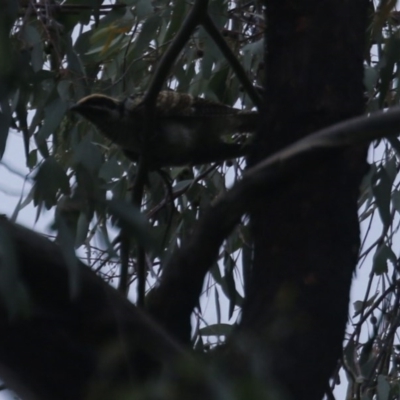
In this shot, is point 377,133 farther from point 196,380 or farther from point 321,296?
point 196,380

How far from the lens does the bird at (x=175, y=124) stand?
2.06m

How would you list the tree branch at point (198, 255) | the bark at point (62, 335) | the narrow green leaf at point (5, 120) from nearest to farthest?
the bark at point (62, 335) < the tree branch at point (198, 255) < the narrow green leaf at point (5, 120)

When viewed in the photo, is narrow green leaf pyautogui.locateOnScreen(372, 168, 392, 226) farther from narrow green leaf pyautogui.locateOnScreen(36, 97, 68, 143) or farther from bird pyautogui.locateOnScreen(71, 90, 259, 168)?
narrow green leaf pyautogui.locateOnScreen(36, 97, 68, 143)

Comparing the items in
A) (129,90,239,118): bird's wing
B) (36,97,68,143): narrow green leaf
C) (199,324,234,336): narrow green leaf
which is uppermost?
(129,90,239,118): bird's wing

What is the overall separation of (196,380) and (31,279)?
0.19m

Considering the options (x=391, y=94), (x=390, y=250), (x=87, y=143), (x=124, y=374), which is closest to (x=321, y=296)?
(x=124, y=374)

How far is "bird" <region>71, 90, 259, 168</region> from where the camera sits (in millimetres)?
Answer: 2062

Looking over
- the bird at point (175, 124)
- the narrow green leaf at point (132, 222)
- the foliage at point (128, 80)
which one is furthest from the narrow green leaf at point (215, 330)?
the narrow green leaf at point (132, 222)

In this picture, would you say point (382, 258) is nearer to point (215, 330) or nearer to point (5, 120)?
point (215, 330)

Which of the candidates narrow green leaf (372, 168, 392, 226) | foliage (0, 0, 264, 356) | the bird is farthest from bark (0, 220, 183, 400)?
the bird

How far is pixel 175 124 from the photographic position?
2.16m

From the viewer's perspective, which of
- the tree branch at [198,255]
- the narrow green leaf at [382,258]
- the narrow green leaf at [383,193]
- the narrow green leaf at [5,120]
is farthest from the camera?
the narrow green leaf at [382,258]

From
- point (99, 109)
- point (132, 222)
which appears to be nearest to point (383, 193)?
point (99, 109)

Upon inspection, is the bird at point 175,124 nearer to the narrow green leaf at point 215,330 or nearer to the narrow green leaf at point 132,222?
the narrow green leaf at point 215,330
